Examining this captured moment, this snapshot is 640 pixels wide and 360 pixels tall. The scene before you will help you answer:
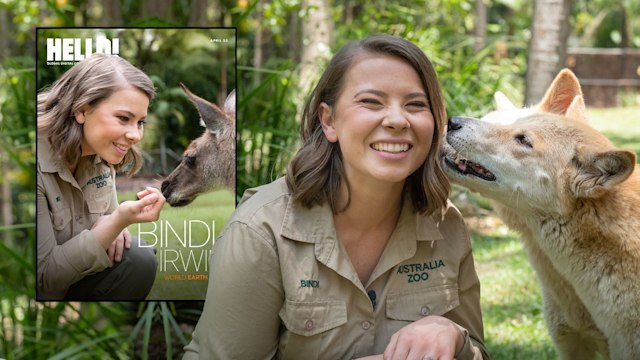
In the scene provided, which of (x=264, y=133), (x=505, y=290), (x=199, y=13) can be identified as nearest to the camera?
(x=264, y=133)

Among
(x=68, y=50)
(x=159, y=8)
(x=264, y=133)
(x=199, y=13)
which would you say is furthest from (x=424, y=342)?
(x=159, y=8)

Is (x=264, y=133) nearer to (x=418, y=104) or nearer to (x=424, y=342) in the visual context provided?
(x=418, y=104)

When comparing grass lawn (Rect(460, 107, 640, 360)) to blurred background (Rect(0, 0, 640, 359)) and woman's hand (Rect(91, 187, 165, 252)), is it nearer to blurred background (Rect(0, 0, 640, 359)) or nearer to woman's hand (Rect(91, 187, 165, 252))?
blurred background (Rect(0, 0, 640, 359))

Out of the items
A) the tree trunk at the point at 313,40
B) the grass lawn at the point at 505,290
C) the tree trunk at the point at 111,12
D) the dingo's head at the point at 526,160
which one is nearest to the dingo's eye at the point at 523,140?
the dingo's head at the point at 526,160

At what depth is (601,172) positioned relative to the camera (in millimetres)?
3154

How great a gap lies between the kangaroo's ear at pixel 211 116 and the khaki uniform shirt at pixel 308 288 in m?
0.77

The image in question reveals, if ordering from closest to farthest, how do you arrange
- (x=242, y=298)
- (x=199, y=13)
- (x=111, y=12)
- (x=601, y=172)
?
(x=242, y=298) < (x=601, y=172) < (x=199, y=13) < (x=111, y=12)

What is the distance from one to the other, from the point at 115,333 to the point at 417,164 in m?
2.44

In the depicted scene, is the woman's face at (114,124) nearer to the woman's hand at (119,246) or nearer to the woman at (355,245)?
the woman's hand at (119,246)

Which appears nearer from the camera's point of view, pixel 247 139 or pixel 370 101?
pixel 370 101

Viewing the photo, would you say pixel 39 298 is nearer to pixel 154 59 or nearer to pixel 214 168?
pixel 214 168

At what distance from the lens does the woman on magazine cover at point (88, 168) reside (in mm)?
3490

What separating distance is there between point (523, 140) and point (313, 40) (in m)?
4.40

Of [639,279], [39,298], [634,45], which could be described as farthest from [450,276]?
[634,45]
